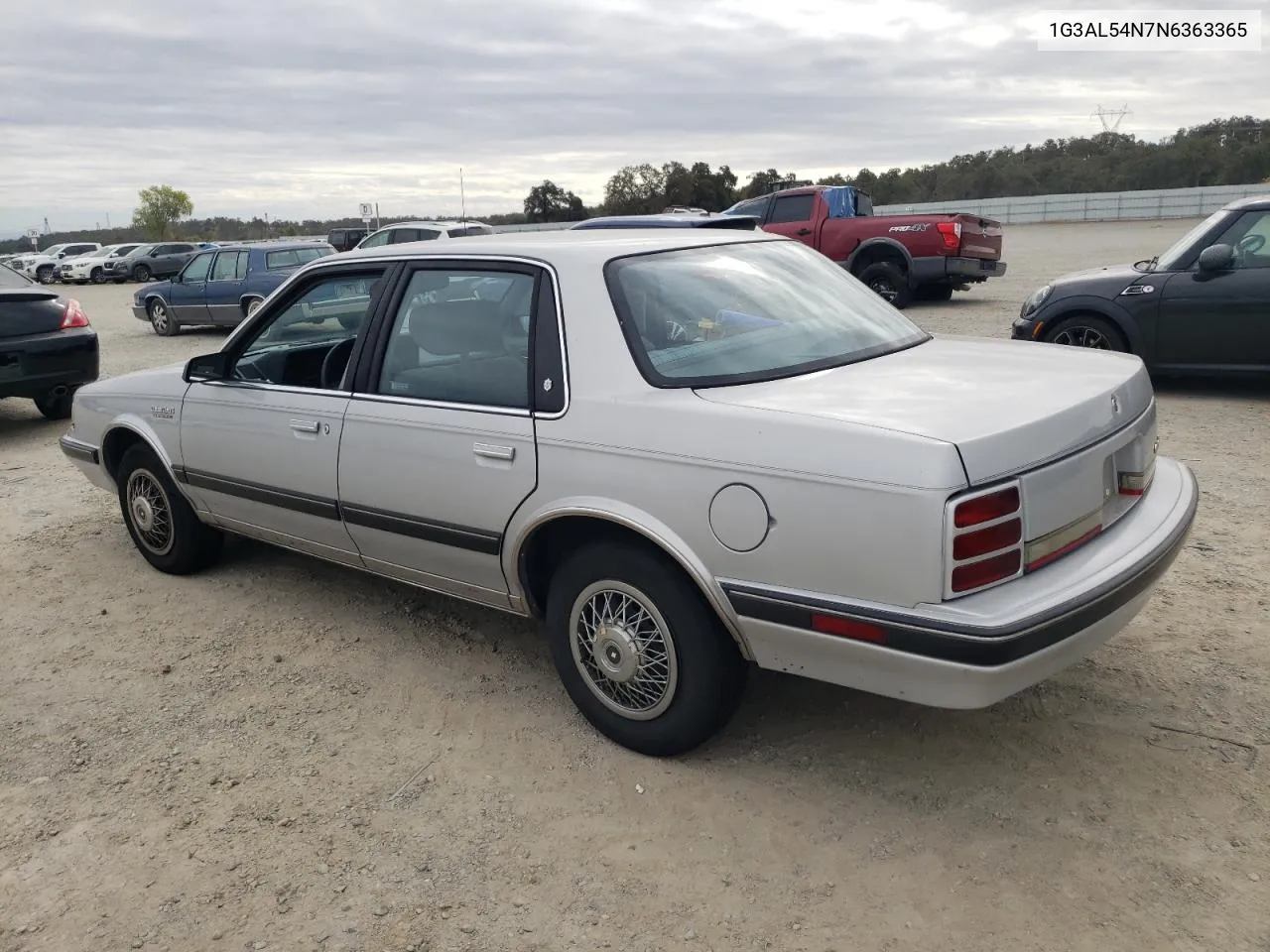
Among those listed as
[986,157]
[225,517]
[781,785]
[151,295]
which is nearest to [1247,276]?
[781,785]

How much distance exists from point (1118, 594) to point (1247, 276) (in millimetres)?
6082

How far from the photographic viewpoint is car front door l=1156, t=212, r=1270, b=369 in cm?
755

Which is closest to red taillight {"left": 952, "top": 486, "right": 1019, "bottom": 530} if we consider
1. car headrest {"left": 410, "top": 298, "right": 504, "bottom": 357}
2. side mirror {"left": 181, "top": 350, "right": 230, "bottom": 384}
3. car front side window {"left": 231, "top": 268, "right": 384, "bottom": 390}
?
car headrest {"left": 410, "top": 298, "right": 504, "bottom": 357}

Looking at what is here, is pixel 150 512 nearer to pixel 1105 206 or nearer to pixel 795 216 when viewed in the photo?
pixel 795 216

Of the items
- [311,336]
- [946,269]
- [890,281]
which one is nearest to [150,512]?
[311,336]

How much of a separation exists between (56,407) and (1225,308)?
33.5ft

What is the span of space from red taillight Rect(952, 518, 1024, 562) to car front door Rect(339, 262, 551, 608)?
1364mm

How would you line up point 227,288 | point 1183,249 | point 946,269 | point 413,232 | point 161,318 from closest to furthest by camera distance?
point 1183,249 → point 946,269 → point 227,288 → point 161,318 → point 413,232

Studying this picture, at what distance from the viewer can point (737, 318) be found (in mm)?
3396

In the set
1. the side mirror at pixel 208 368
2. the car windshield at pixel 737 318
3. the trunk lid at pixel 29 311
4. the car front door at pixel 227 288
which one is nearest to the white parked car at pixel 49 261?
the car front door at pixel 227 288

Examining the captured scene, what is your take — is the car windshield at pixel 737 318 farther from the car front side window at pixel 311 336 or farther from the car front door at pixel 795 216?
the car front door at pixel 795 216

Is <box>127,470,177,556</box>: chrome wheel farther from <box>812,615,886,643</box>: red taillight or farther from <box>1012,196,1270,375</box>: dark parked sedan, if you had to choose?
<box>1012,196,1270,375</box>: dark parked sedan

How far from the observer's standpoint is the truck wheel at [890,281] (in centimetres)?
1463

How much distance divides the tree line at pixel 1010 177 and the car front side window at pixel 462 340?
127 feet
